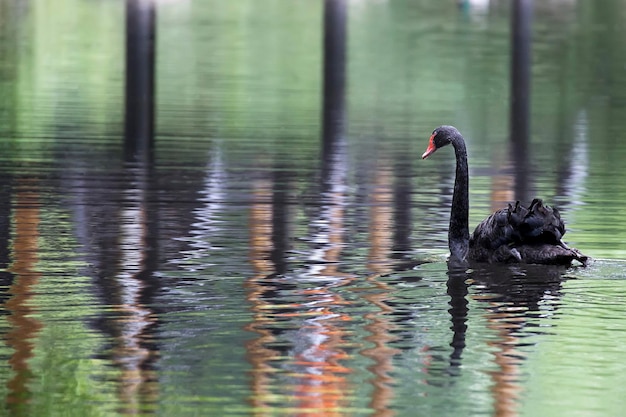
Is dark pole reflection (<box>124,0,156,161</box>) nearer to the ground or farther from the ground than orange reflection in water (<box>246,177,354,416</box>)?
farther from the ground

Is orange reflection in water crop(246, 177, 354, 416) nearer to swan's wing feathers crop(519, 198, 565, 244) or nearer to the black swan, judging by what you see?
the black swan

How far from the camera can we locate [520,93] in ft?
100

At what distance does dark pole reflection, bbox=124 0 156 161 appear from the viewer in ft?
69.8

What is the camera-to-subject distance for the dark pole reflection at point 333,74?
77.1 ft

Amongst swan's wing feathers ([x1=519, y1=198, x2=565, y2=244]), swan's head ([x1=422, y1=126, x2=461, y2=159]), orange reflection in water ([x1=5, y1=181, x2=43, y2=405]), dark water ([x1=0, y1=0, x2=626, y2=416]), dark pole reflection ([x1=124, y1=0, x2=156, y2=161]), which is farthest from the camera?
dark pole reflection ([x1=124, y1=0, x2=156, y2=161])

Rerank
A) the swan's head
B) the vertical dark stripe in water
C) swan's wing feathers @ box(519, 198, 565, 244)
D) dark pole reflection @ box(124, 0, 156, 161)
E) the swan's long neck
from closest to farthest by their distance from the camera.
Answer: the vertical dark stripe in water < swan's wing feathers @ box(519, 198, 565, 244) < the swan's long neck < the swan's head < dark pole reflection @ box(124, 0, 156, 161)

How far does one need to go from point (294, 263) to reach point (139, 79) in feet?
61.2

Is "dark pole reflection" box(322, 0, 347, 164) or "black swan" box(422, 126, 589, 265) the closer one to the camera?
"black swan" box(422, 126, 589, 265)

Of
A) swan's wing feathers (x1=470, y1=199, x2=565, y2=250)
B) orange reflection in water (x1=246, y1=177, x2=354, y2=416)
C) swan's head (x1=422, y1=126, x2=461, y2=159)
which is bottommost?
orange reflection in water (x1=246, y1=177, x2=354, y2=416)

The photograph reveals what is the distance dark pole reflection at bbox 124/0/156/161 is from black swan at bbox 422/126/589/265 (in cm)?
776

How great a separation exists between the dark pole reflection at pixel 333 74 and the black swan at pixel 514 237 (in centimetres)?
888

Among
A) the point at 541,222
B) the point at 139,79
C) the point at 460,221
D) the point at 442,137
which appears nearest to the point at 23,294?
the point at 460,221

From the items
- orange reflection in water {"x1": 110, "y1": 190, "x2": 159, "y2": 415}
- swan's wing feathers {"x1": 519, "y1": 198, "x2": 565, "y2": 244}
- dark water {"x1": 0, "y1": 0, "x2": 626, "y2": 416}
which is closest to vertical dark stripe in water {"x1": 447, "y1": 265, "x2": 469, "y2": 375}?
dark water {"x1": 0, "y1": 0, "x2": 626, "y2": 416}

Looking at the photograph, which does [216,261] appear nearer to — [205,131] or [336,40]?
[205,131]
